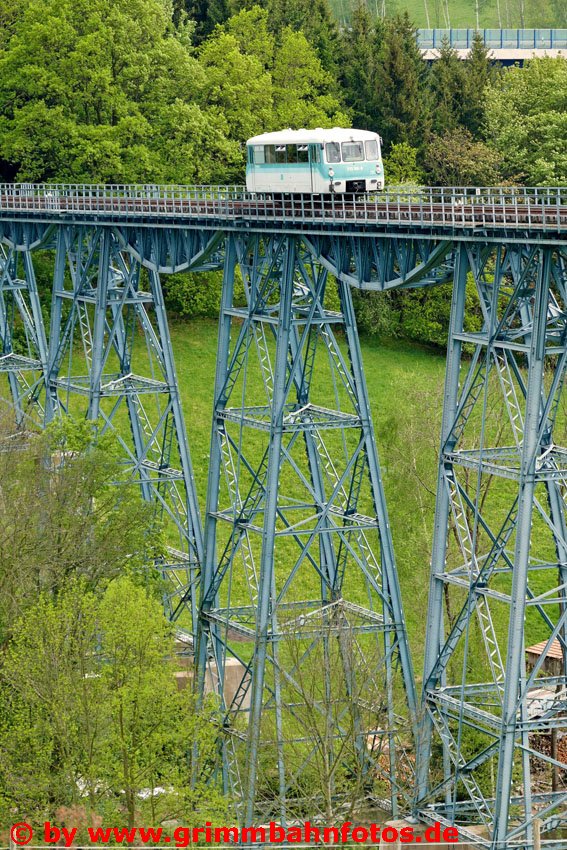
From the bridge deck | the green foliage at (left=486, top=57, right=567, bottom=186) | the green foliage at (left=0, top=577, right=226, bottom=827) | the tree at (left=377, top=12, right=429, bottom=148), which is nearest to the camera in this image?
the bridge deck

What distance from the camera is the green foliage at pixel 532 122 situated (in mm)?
77250

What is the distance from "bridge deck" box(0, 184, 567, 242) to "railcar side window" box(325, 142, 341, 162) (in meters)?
0.90

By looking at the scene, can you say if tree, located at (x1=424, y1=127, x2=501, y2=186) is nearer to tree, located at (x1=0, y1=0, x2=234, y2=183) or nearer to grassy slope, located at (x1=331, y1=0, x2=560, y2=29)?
tree, located at (x1=0, y1=0, x2=234, y2=183)

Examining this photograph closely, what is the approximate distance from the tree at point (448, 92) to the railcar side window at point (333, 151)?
4392 centimetres

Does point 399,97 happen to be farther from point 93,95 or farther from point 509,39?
point 509,39

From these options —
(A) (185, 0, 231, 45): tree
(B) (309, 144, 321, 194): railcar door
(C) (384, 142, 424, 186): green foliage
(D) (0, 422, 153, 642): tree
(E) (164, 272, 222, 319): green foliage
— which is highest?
(A) (185, 0, 231, 45): tree

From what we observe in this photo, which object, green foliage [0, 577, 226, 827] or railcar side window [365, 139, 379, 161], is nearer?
green foliage [0, 577, 226, 827]

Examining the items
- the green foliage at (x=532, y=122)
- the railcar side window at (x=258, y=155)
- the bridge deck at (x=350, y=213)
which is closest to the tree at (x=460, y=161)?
the green foliage at (x=532, y=122)

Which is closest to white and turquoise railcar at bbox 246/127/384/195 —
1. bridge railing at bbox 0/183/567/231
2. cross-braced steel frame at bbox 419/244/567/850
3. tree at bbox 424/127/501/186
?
bridge railing at bbox 0/183/567/231

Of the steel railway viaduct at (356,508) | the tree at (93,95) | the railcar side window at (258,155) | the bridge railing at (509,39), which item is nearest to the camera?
the steel railway viaduct at (356,508)

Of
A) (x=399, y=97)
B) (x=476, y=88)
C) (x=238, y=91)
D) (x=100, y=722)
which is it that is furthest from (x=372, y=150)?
(x=476, y=88)

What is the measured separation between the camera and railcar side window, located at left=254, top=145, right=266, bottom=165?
1689 inches

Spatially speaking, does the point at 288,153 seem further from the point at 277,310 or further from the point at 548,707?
the point at 548,707

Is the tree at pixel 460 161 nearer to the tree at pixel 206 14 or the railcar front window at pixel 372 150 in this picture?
the tree at pixel 206 14
